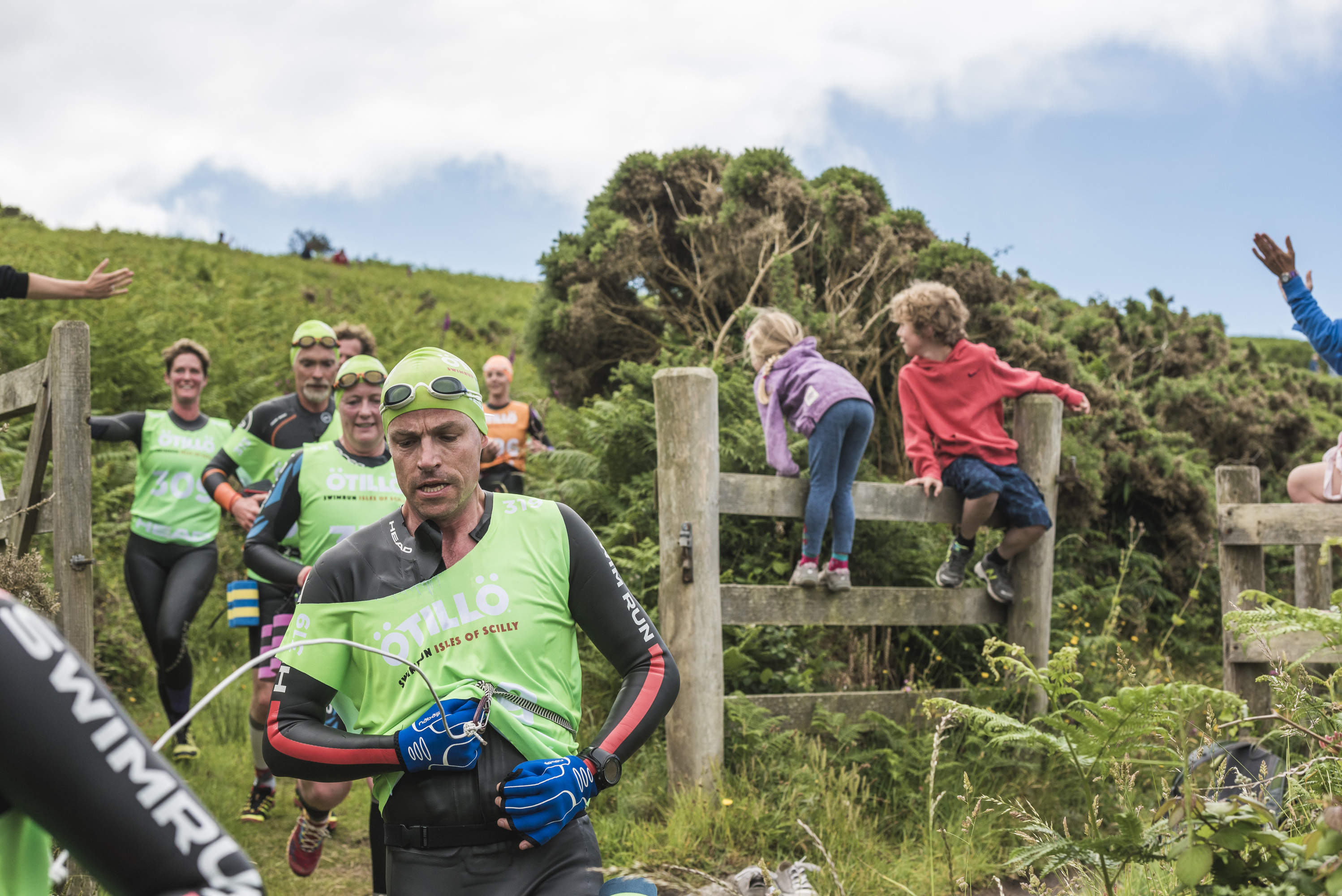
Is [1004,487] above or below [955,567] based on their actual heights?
above

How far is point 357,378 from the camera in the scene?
15.9ft

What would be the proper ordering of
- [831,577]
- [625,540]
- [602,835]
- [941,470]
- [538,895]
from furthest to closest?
[625,540] < [941,470] < [831,577] < [602,835] < [538,895]

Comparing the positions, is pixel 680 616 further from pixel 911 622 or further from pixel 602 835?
pixel 911 622

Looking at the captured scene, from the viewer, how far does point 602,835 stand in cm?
479

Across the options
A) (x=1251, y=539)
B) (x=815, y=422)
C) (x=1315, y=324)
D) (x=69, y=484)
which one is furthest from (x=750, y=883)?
(x=1315, y=324)

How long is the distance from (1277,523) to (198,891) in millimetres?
6070

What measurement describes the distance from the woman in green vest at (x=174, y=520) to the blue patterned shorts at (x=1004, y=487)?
4616 millimetres

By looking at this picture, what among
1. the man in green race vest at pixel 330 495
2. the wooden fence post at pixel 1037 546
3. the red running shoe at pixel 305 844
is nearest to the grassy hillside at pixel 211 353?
the red running shoe at pixel 305 844

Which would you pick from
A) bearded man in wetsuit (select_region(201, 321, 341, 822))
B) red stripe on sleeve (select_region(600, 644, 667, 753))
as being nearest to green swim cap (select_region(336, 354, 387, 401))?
bearded man in wetsuit (select_region(201, 321, 341, 822))

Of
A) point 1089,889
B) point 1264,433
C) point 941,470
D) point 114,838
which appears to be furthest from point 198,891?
point 1264,433

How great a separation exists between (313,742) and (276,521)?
2560mm

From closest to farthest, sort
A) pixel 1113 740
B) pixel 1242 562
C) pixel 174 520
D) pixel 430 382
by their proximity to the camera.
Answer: pixel 1113 740 → pixel 430 382 → pixel 1242 562 → pixel 174 520

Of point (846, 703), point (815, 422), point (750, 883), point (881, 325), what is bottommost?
point (750, 883)

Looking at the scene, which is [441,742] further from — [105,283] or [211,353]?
[211,353]
